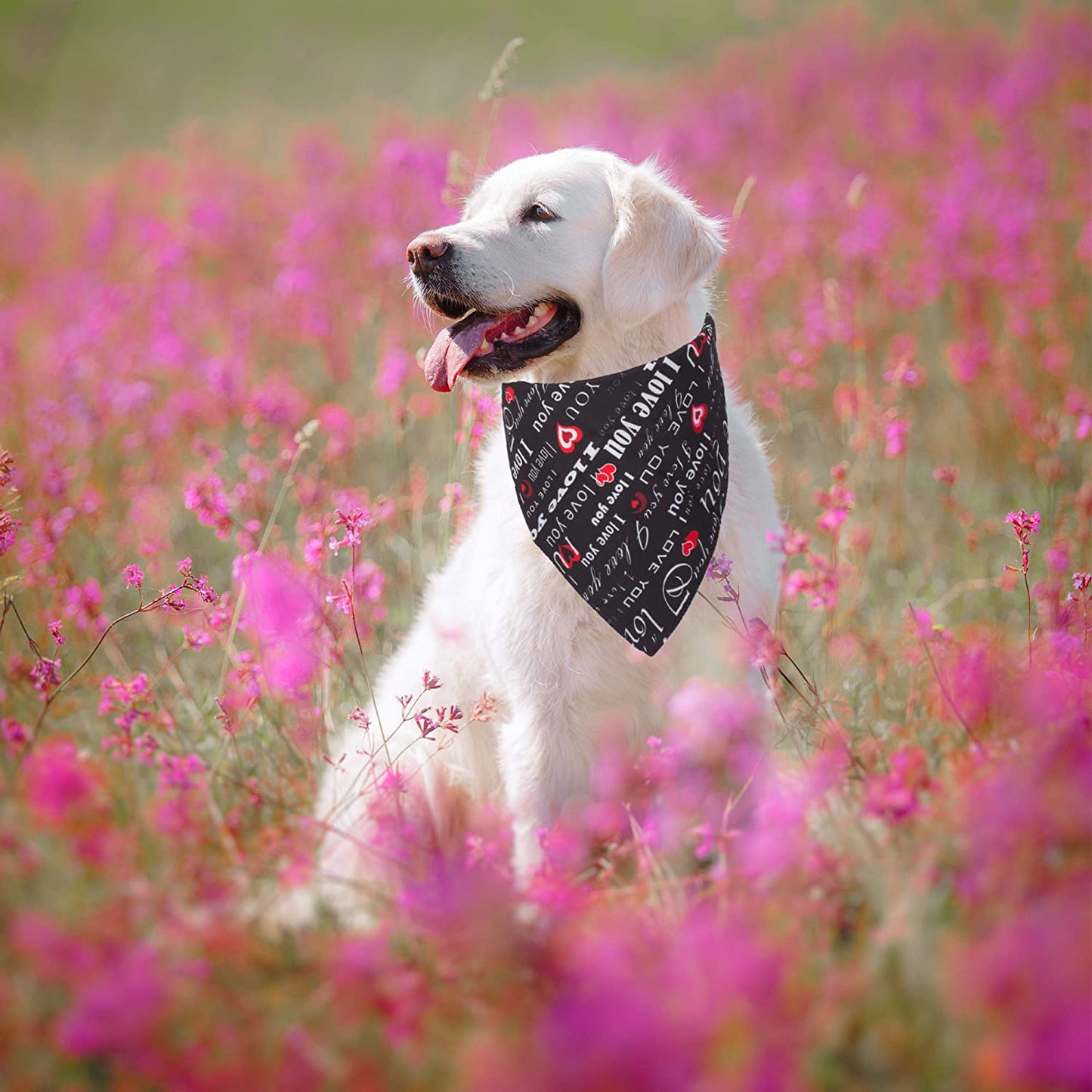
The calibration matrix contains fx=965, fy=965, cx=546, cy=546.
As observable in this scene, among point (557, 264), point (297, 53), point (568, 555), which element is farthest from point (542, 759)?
point (297, 53)

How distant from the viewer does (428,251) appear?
7.69ft

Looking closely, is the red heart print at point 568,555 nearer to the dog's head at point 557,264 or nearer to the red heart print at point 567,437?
the red heart print at point 567,437

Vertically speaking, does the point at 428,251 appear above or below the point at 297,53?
below

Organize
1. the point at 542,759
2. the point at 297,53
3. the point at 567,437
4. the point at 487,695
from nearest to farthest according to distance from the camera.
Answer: the point at 487,695
the point at 542,759
the point at 567,437
the point at 297,53

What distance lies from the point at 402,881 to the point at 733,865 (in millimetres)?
603

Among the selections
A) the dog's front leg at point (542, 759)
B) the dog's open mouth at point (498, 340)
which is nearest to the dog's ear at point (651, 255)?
the dog's open mouth at point (498, 340)

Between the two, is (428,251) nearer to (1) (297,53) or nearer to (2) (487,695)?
(2) (487,695)

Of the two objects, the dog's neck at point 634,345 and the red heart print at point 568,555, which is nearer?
the red heart print at point 568,555

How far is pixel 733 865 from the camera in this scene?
1.75 m

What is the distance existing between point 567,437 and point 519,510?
0.22 m

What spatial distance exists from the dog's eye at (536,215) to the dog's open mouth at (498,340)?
0.70 feet

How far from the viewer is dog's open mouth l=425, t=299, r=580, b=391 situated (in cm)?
233

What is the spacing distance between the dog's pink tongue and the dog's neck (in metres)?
0.16

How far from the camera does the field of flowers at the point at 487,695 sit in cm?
106
